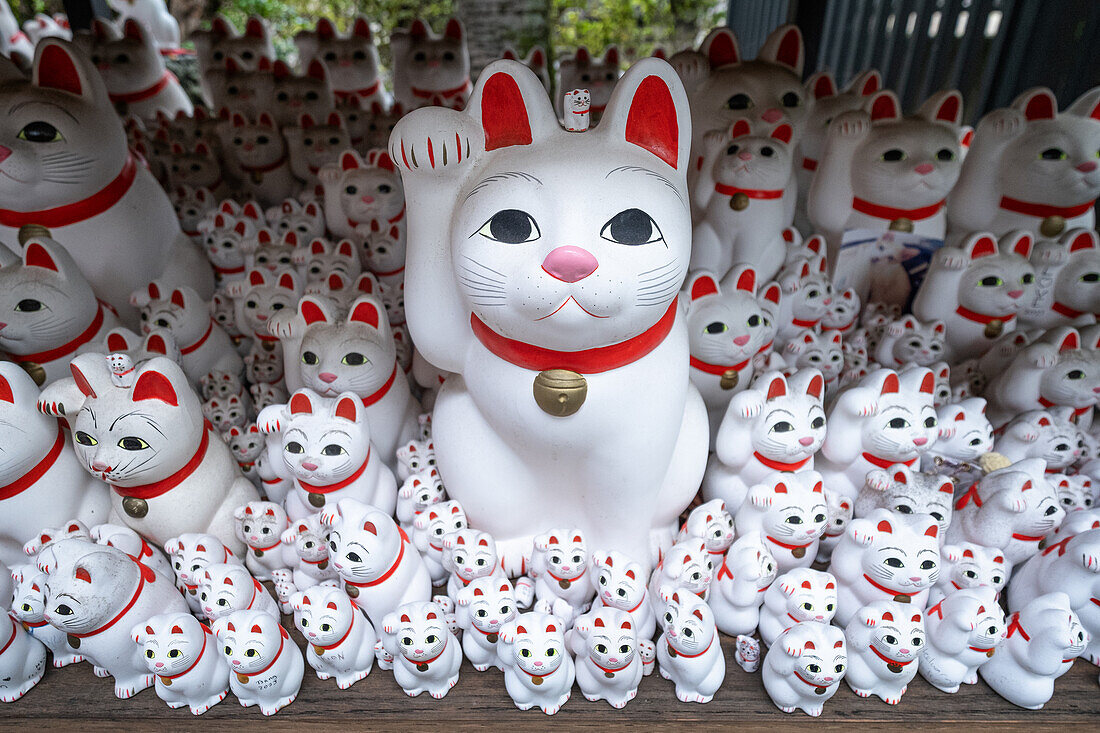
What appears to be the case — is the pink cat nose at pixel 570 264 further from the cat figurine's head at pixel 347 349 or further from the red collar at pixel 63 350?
the red collar at pixel 63 350

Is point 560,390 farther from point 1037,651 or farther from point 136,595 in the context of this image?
point 1037,651

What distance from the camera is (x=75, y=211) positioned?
150 centimetres

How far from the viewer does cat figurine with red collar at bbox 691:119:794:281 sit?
1.57m

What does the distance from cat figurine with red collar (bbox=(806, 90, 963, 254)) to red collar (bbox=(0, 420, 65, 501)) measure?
1.75m

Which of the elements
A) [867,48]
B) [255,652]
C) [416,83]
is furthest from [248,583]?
[867,48]

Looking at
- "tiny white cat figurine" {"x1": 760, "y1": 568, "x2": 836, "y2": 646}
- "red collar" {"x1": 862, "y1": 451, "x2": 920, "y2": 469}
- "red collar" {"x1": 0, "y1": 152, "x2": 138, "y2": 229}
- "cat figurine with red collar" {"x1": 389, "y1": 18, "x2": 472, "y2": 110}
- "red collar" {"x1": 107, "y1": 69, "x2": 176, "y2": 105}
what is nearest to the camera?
"tiny white cat figurine" {"x1": 760, "y1": 568, "x2": 836, "y2": 646}

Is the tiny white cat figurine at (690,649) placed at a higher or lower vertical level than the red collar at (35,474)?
lower

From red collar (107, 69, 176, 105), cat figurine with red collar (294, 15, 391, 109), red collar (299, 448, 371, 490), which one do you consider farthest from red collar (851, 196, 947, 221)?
red collar (107, 69, 176, 105)

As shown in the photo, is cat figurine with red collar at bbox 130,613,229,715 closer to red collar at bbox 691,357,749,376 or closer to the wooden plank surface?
the wooden plank surface

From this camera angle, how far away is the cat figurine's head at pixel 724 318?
4.52ft

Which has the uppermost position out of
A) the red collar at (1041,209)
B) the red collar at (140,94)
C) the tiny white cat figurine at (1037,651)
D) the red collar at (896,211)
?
the red collar at (140,94)

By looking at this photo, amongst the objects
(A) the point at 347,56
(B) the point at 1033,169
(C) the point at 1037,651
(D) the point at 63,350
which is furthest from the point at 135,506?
(A) the point at 347,56

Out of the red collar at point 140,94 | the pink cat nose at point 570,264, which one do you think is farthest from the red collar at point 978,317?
the red collar at point 140,94

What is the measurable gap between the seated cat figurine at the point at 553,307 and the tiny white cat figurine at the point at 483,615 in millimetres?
147
